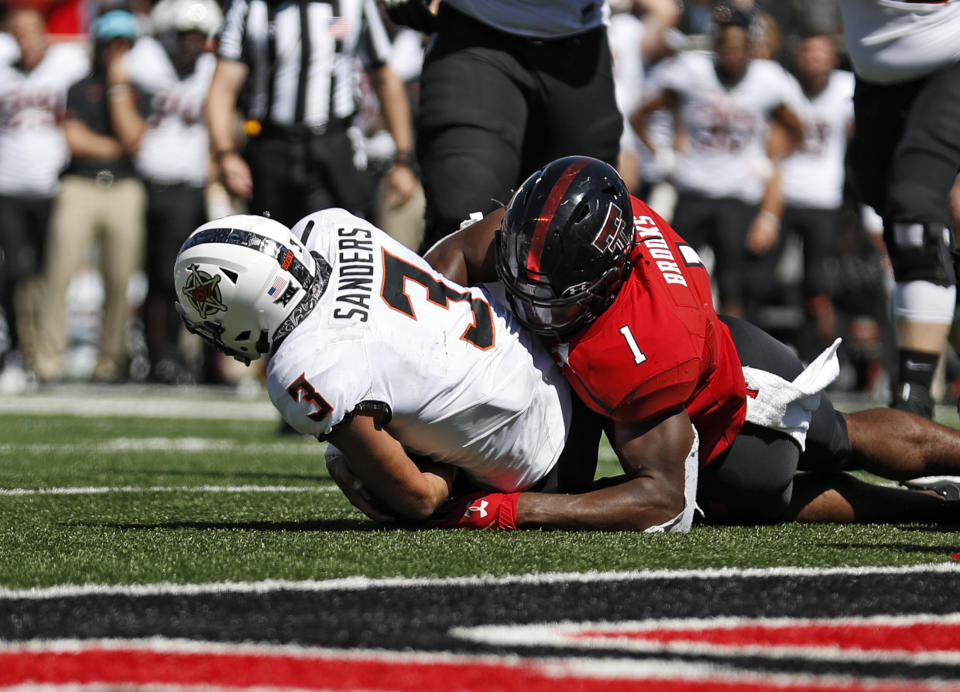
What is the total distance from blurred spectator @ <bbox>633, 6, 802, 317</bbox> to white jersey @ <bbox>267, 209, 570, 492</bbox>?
21.7 feet

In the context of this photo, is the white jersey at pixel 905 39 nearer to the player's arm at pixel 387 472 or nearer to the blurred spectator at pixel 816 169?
the player's arm at pixel 387 472

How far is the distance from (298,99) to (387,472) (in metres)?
4.14

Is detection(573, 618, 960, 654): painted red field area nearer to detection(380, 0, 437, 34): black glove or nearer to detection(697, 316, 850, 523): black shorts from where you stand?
detection(697, 316, 850, 523): black shorts

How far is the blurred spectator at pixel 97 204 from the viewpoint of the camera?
1127 cm

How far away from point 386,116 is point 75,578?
4584mm

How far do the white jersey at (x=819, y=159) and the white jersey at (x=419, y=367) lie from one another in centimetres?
773

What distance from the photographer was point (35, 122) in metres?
11.4

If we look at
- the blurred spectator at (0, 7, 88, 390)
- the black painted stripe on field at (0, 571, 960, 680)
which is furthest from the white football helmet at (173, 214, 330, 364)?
the blurred spectator at (0, 7, 88, 390)

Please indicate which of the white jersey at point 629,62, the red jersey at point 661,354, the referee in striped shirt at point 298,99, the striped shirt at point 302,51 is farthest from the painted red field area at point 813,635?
the white jersey at point 629,62

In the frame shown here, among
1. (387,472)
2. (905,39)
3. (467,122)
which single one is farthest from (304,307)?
(905,39)

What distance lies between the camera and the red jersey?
11.2 feet

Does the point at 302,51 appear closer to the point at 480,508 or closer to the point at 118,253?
the point at 480,508

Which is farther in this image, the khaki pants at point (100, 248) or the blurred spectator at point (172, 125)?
the blurred spectator at point (172, 125)

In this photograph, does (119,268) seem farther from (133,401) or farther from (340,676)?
(340,676)
